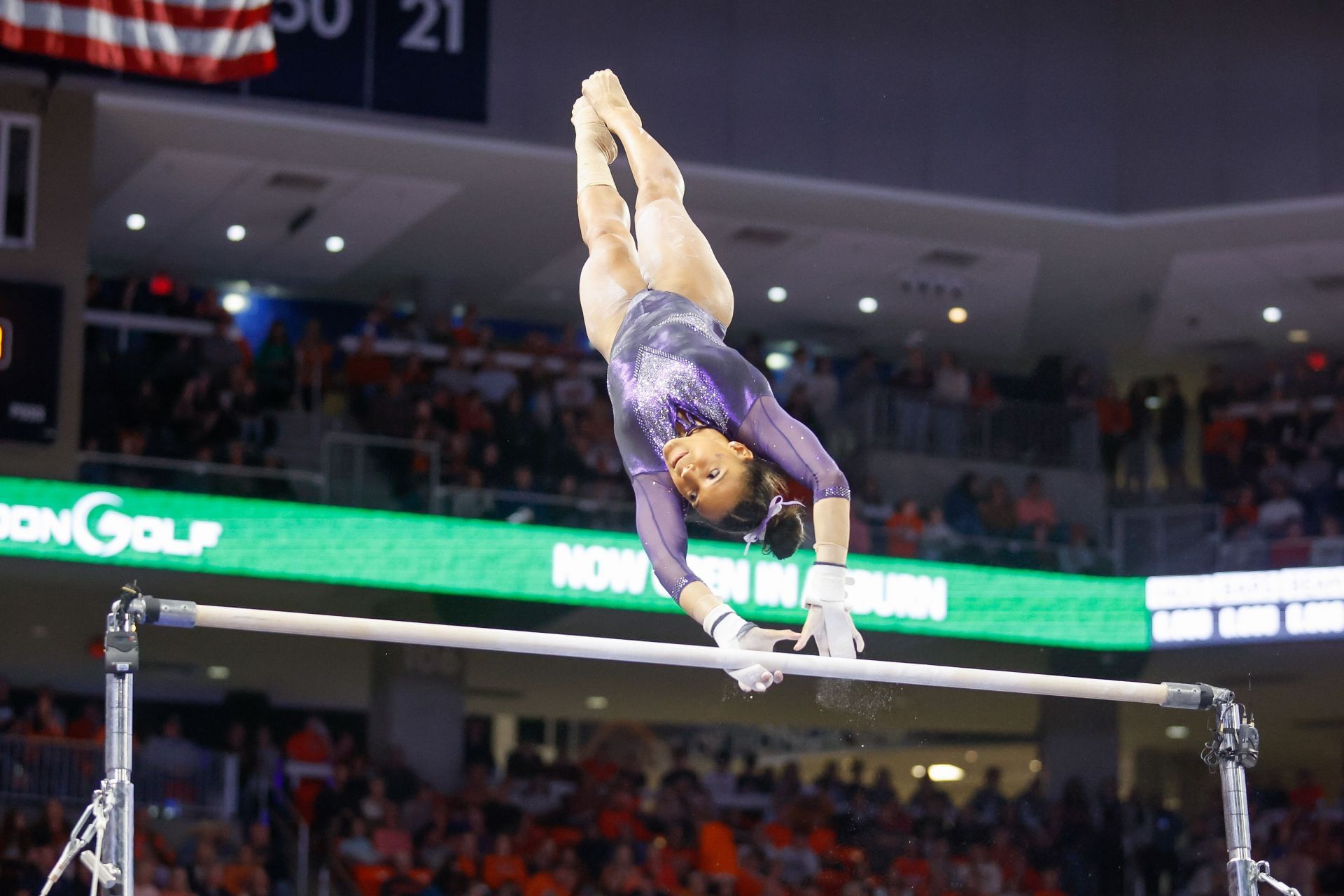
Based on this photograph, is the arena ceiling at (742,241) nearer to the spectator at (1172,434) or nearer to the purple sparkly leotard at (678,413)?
the spectator at (1172,434)

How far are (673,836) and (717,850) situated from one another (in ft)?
1.46

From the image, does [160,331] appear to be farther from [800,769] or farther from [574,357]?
[800,769]

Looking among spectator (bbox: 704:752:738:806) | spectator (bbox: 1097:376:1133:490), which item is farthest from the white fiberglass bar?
spectator (bbox: 1097:376:1133:490)

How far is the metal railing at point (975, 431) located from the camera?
17141 mm

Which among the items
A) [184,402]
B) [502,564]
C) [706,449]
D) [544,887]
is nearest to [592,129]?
[706,449]

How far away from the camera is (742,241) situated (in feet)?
58.3

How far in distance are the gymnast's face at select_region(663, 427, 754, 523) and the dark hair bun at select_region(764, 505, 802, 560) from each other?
0.17m

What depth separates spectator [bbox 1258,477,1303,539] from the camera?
52.7ft

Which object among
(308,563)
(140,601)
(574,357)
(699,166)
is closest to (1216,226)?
(699,166)

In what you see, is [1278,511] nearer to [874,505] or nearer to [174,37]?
[874,505]

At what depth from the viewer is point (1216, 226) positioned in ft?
56.4

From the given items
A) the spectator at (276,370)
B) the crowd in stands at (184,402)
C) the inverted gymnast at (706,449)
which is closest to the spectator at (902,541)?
the crowd in stands at (184,402)

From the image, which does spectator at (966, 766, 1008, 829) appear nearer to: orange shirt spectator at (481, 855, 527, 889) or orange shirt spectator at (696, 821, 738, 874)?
orange shirt spectator at (696, 821, 738, 874)

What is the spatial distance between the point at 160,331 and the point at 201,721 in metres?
6.29
